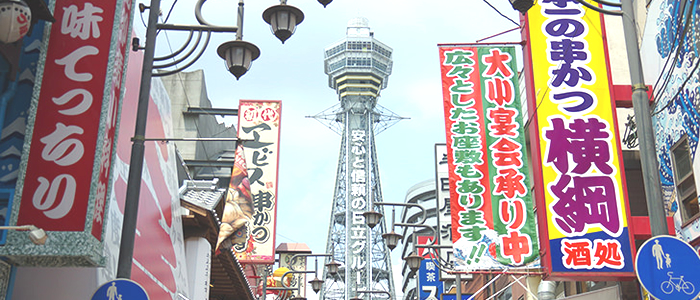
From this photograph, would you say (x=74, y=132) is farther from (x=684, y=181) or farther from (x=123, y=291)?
(x=684, y=181)

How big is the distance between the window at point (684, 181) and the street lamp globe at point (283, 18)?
8.21 metres

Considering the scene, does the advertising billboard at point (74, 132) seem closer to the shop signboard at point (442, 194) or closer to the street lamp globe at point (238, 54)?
the street lamp globe at point (238, 54)

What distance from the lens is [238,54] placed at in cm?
1059

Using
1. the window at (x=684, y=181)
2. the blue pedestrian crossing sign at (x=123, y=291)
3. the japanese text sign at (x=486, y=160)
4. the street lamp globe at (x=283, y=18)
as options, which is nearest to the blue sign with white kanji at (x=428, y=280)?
the japanese text sign at (x=486, y=160)

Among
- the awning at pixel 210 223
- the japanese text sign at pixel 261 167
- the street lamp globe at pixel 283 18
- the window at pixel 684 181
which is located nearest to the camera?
the street lamp globe at pixel 283 18

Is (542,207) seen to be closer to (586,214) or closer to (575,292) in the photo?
(586,214)

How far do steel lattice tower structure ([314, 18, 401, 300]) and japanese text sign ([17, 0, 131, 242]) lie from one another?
367ft

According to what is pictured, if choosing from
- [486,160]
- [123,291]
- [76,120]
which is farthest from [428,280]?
[76,120]

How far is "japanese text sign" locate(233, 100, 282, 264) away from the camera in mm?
28172

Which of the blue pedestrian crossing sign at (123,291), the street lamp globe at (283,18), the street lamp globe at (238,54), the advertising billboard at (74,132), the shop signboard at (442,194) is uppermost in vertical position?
the shop signboard at (442,194)

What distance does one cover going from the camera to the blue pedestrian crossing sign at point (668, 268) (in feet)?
26.6

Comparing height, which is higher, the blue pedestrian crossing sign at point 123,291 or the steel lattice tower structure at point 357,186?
the steel lattice tower structure at point 357,186

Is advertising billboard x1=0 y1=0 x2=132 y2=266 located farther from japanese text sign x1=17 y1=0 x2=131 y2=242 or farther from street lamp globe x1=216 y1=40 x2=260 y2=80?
street lamp globe x1=216 y1=40 x2=260 y2=80

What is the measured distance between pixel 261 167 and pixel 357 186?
101890mm
